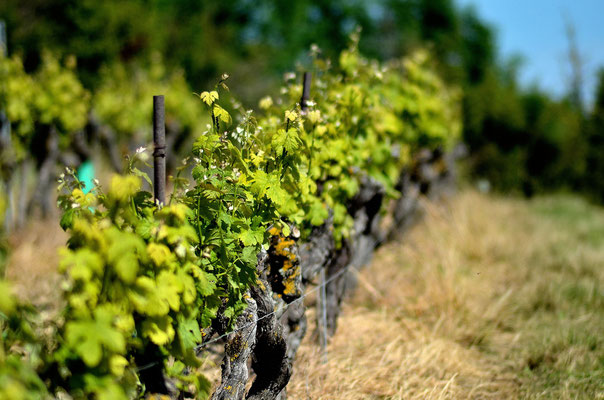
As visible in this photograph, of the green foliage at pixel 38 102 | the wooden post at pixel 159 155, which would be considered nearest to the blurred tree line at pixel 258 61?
the wooden post at pixel 159 155

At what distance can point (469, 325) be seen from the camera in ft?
13.1

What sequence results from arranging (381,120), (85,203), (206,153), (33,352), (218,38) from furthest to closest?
(218,38), (381,120), (206,153), (85,203), (33,352)

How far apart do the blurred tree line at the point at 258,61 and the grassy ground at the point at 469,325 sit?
190 centimetres

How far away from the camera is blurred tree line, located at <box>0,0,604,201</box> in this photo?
11.3 m

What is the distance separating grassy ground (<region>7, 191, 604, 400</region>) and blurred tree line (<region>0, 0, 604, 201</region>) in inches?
74.8

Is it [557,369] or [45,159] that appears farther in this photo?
[45,159]

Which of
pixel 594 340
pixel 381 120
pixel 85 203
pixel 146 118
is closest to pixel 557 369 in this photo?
pixel 594 340

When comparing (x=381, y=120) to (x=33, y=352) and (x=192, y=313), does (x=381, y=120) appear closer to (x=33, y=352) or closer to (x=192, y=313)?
(x=192, y=313)

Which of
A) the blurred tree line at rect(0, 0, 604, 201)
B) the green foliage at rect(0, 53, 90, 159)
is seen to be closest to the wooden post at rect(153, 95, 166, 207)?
the blurred tree line at rect(0, 0, 604, 201)

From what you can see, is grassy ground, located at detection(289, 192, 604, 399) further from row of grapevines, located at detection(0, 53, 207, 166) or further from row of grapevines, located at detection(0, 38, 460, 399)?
row of grapevines, located at detection(0, 53, 207, 166)

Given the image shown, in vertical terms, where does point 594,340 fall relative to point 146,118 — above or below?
below

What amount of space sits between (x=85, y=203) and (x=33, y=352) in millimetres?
530

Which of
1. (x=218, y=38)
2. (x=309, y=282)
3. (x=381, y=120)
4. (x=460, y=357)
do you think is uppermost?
(x=218, y=38)

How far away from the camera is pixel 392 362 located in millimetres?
3332
